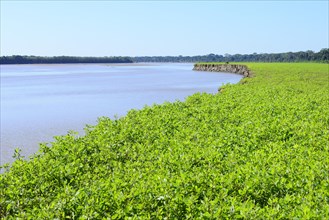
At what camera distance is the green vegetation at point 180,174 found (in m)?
6.78

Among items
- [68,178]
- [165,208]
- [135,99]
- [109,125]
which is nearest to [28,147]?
[109,125]

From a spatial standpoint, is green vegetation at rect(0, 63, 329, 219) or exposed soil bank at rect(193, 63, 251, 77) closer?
green vegetation at rect(0, 63, 329, 219)

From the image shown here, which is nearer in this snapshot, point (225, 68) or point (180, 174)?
point (180, 174)

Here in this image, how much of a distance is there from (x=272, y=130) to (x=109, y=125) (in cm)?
562

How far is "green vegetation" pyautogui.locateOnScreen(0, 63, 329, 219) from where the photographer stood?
678cm

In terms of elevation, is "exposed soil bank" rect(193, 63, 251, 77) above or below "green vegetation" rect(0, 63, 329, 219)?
below

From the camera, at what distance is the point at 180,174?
27.2 feet

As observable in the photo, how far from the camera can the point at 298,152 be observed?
10156 millimetres

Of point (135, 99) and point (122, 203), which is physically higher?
point (122, 203)

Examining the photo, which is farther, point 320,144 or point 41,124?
point 41,124

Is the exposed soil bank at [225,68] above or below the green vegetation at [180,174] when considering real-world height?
below

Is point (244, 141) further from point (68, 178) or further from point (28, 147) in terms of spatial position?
point (28, 147)

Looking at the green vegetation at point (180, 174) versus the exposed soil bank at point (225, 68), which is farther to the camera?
the exposed soil bank at point (225, 68)

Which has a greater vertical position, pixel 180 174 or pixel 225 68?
pixel 180 174
